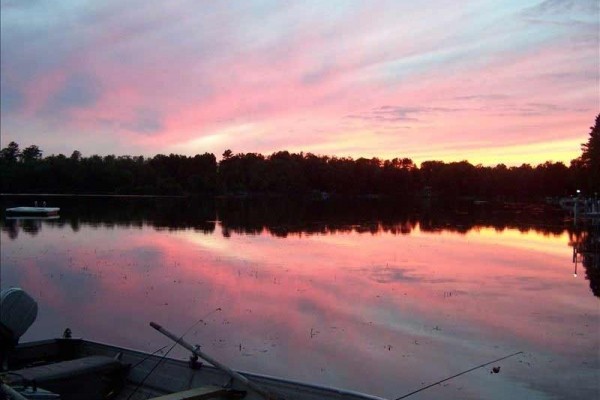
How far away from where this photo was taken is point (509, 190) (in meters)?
131

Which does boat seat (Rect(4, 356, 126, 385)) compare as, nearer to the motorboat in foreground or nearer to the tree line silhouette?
the motorboat in foreground

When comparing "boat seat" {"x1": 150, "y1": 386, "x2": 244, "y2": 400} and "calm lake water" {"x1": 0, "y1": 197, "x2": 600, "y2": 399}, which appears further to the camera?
"calm lake water" {"x1": 0, "y1": 197, "x2": 600, "y2": 399}

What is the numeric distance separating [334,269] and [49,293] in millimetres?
9506

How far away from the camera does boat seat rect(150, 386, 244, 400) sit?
21.4ft

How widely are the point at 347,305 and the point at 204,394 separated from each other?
9.40 meters

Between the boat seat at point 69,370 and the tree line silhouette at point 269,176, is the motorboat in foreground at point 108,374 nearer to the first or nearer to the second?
the boat seat at point 69,370

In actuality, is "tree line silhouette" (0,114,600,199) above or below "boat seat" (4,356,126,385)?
above

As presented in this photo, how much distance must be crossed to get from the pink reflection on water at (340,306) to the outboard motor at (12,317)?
396 cm

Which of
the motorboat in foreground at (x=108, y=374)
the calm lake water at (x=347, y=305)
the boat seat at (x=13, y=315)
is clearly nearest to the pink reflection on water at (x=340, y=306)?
the calm lake water at (x=347, y=305)

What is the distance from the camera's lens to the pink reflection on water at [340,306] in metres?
10.7

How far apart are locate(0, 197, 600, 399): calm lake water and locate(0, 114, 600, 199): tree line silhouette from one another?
94.8m

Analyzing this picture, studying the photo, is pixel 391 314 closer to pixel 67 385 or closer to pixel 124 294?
pixel 124 294

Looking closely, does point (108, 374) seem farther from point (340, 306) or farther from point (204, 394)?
point (340, 306)

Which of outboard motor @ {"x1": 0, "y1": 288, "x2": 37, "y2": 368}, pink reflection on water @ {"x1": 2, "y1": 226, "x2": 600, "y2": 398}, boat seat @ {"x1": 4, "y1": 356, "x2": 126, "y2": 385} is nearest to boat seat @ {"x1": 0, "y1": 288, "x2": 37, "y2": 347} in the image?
outboard motor @ {"x1": 0, "y1": 288, "x2": 37, "y2": 368}
